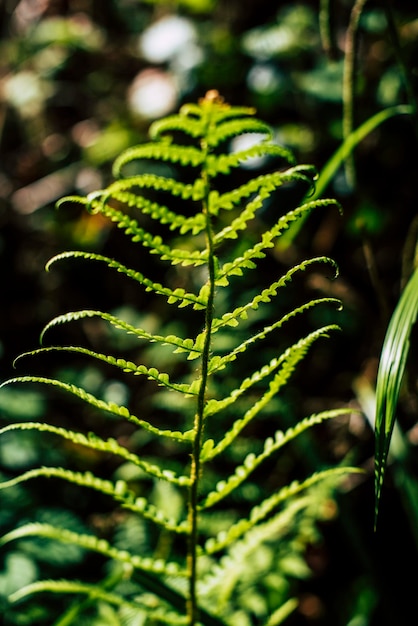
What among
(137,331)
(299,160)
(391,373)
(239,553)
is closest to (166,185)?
(137,331)

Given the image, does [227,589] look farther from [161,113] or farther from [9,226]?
[9,226]

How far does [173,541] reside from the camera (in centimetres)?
153

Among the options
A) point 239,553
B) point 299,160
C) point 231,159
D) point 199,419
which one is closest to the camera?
point 231,159

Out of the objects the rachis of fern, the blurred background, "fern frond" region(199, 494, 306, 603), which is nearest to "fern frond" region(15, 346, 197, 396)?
the rachis of fern

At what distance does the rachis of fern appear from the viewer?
634 mm

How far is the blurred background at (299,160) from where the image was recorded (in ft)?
4.85

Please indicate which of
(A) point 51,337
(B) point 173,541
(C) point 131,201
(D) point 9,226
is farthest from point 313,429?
(D) point 9,226

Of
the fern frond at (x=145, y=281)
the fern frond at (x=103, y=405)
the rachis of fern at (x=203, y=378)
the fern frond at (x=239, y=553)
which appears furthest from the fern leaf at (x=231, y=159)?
the fern frond at (x=239, y=553)

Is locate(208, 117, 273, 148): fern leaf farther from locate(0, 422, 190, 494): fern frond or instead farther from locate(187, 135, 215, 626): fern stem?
locate(0, 422, 190, 494): fern frond

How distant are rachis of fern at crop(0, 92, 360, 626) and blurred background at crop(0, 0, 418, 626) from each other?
0.66 feet

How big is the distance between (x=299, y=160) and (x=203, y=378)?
1.49 metres

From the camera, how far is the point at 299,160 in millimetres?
2021

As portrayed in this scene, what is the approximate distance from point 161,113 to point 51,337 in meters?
1.03

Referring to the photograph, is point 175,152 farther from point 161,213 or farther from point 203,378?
point 203,378
